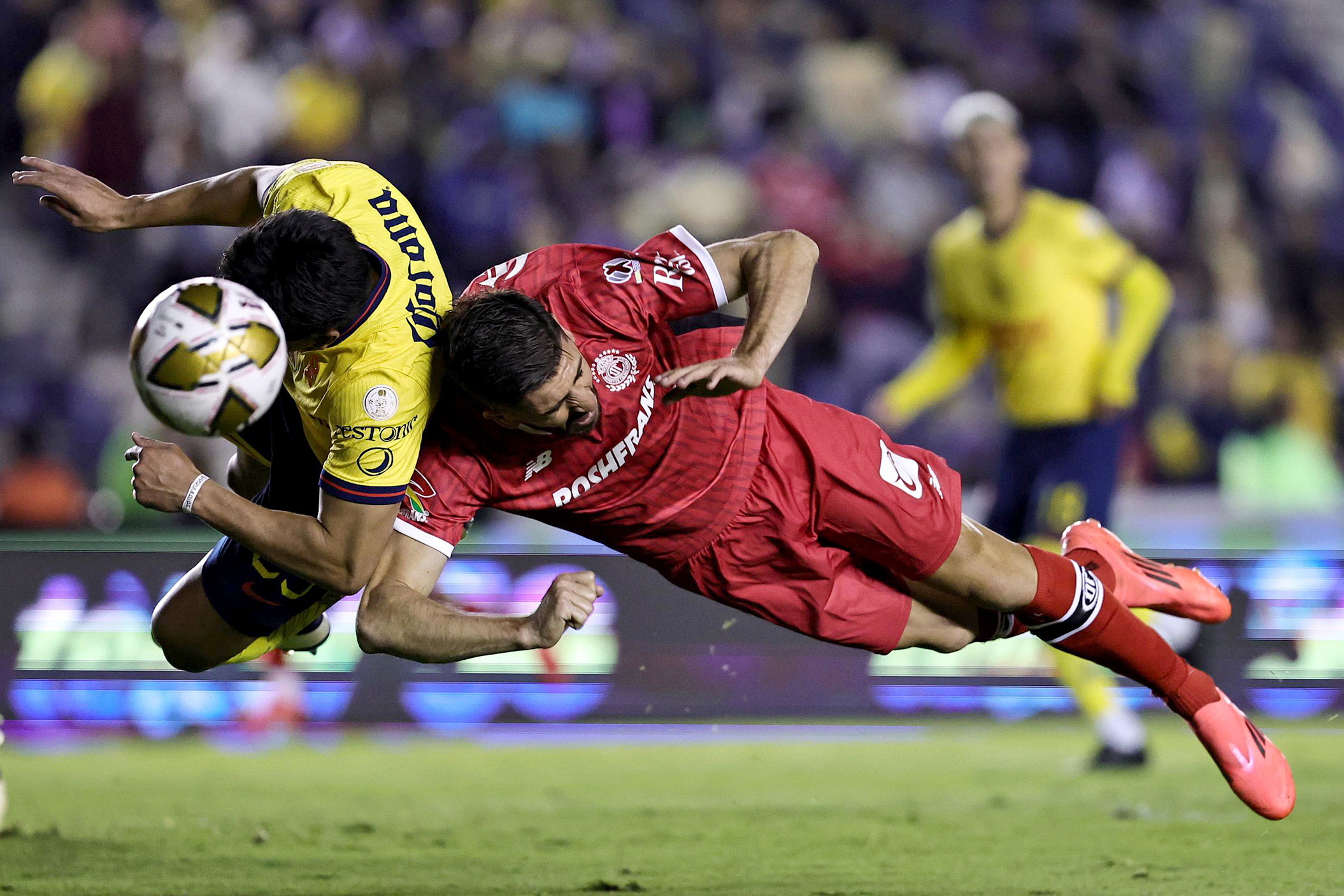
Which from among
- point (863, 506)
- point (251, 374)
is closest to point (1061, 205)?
point (863, 506)

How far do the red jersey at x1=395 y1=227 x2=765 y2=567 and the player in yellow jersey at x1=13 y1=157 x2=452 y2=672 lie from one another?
221 millimetres

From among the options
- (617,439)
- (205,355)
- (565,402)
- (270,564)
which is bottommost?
(270,564)

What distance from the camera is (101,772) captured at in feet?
19.7

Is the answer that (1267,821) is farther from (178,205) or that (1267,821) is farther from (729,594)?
(178,205)

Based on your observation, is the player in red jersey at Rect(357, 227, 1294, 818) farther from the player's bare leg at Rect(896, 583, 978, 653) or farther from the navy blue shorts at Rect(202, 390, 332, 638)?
the navy blue shorts at Rect(202, 390, 332, 638)

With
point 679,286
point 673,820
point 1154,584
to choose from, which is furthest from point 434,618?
point 1154,584

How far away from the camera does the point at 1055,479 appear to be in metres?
6.35

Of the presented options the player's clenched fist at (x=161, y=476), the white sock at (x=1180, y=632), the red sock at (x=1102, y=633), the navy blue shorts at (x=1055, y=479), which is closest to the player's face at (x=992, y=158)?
the navy blue shorts at (x=1055, y=479)

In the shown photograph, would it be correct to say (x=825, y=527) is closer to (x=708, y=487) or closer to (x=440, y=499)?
(x=708, y=487)

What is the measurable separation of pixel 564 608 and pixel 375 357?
813 mm

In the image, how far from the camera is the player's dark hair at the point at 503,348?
3.52 metres

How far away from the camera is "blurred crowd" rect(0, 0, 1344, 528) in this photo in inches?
355

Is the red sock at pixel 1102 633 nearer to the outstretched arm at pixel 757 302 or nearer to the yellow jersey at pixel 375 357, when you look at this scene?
the outstretched arm at pixel 757 302

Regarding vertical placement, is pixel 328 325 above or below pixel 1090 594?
above
